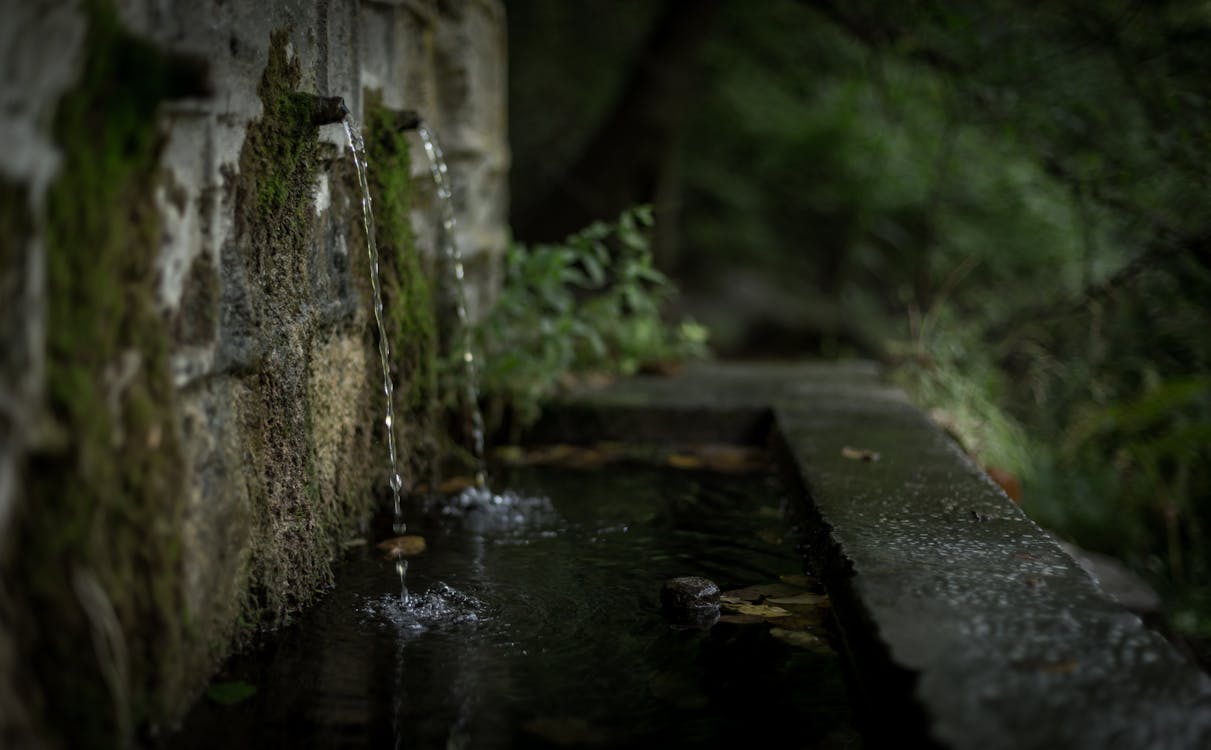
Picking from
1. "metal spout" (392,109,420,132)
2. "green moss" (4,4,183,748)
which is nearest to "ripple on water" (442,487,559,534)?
"metal spout" (392,109,420,132)

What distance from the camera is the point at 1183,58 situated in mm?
4805

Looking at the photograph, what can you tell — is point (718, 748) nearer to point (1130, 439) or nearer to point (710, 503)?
point (710, 503)

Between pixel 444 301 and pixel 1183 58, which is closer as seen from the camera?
pixel 444 301

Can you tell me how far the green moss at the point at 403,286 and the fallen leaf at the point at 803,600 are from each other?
132cm

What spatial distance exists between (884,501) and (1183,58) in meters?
3.30

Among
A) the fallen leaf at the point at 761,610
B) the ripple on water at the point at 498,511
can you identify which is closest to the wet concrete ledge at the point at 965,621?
the fallen leaf at the point at 761,610

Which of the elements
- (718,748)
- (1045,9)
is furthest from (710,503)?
(1045,9)

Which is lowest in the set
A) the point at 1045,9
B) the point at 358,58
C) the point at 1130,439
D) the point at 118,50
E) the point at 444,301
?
the point at 1130,439

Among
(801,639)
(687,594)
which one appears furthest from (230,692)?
(801,639)

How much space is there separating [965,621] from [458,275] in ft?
7.34

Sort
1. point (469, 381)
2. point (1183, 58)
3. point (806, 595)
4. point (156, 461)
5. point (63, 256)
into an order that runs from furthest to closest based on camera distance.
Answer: point (1183, 58) → point (469, 381) → point (806, 595) → point (156, 461) → point (63, 256)

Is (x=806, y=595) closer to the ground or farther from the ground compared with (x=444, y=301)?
closer to the ground

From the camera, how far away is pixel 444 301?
3.82 m

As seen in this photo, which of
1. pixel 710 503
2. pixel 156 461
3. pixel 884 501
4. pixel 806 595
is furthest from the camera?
pixel 710 503
